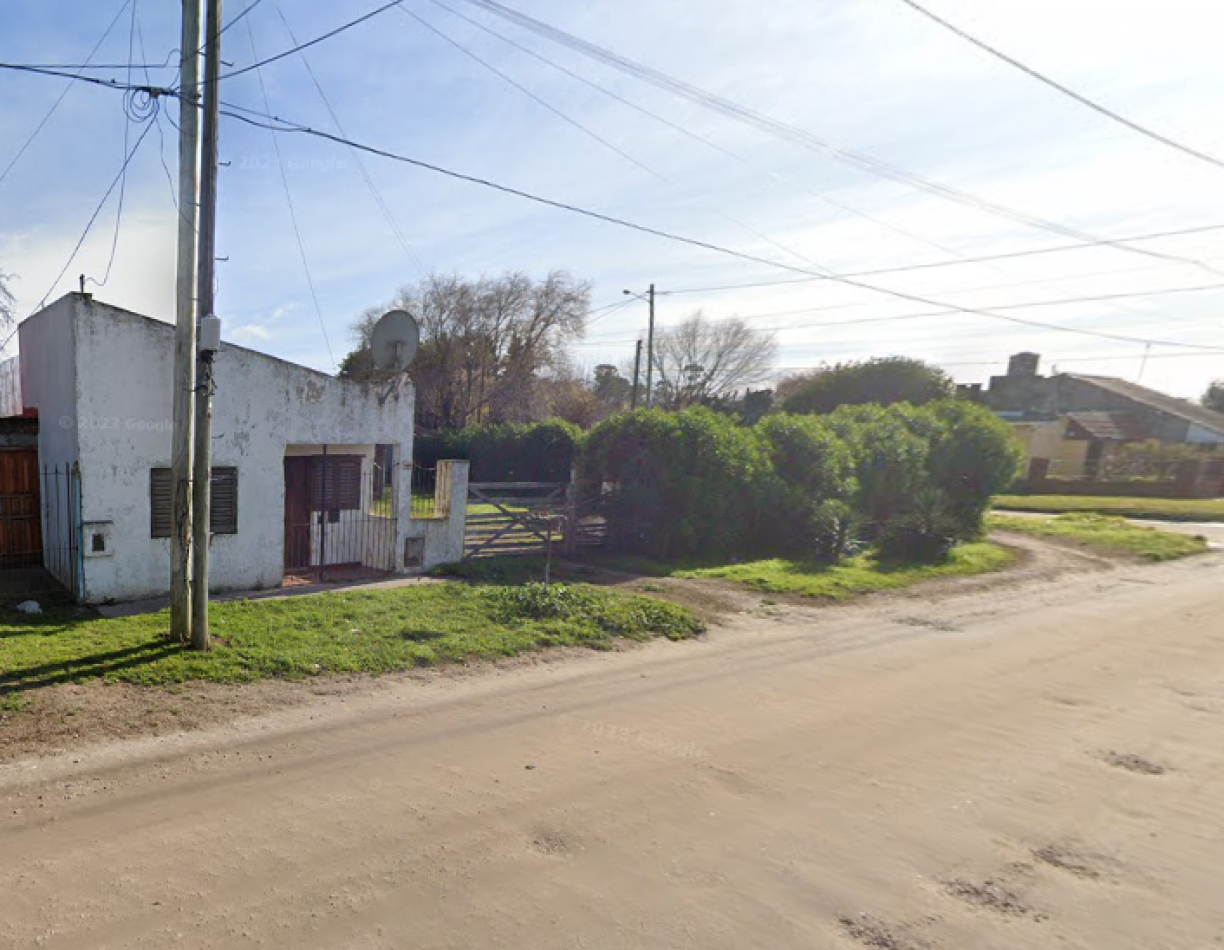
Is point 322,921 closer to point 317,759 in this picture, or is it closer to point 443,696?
point 317,759

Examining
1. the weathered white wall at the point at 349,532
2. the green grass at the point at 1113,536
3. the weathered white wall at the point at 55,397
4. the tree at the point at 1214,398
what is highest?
the tree at the point at 1214,398

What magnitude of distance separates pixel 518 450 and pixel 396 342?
18375 millimetres

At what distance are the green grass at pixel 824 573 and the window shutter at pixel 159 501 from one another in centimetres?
780

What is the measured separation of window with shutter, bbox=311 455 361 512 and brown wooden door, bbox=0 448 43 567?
13.4 ft

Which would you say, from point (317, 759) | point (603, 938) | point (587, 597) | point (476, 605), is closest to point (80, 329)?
point (476, 605)

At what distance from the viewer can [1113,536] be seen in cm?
2108

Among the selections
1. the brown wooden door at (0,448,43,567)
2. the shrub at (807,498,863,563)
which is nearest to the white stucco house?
the brown wooden door at (0,448,43,567)

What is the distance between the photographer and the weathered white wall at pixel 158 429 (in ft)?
29.2

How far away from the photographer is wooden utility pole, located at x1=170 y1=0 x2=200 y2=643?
6781 mm

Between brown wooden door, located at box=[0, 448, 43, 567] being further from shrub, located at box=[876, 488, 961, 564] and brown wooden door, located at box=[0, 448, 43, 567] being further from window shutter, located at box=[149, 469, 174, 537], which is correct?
shrub, located at box=[876, 488, 961, 564]

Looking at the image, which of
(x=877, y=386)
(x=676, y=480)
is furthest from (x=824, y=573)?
(x=877, y=386)

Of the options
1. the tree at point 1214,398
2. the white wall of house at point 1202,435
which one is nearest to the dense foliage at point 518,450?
the white wall of house at point 1202,435

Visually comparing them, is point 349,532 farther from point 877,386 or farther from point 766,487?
point 877,386

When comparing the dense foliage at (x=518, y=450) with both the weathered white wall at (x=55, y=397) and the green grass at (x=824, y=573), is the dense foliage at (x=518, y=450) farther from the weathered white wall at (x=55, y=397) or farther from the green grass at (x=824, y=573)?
the weathered white wall at (x=55, y=397)
